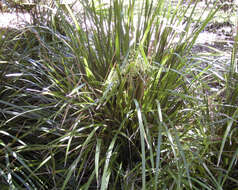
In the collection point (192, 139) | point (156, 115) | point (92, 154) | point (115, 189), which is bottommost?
point (115, 189)

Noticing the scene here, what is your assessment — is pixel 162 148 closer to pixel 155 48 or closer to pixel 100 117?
pixel 100 117

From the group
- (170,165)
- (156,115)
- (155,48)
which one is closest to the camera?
(170,165)

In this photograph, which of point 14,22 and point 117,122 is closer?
point 117,122

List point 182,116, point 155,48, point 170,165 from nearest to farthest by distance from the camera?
point 170,165
point 155,48
point 182,116

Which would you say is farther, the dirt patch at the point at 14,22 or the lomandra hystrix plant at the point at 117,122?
the dirt patch at the point at 14,22

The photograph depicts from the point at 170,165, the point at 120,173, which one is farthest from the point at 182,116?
the point at 120,173

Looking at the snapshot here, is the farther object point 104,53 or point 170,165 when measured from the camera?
point 104,53

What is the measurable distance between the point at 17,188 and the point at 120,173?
508 mm

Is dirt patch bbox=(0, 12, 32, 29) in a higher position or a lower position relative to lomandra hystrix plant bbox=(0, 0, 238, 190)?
higher

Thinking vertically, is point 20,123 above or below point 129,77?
below

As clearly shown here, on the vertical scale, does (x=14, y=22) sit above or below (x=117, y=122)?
above

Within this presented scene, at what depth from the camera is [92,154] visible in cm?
164

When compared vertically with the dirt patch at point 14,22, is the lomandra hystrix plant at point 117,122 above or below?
below

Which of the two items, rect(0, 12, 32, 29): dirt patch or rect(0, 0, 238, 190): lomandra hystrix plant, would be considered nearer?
rect(0, 0, 238, 190): lomandra hystrix plant
